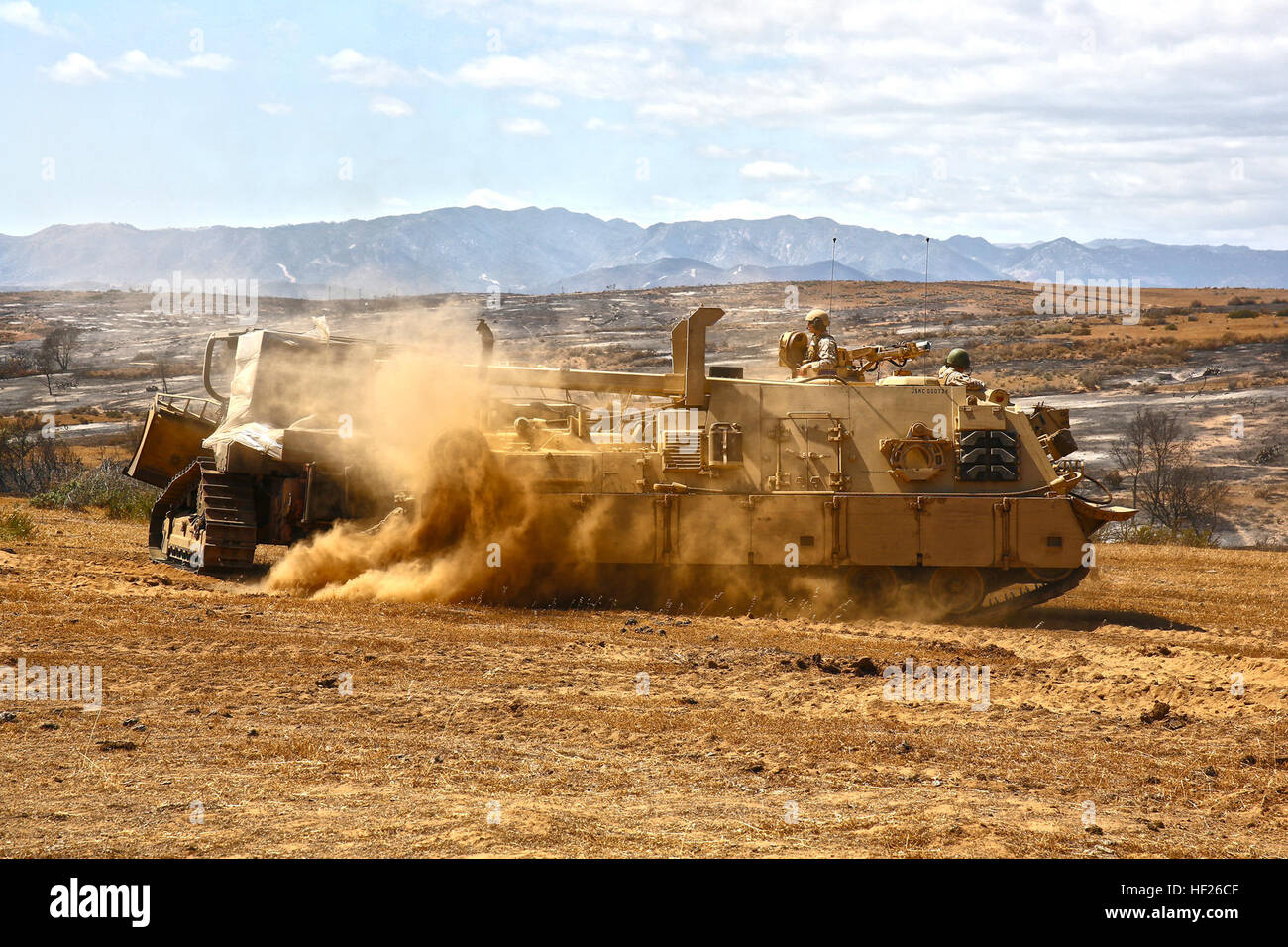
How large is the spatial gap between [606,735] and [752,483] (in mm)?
6765

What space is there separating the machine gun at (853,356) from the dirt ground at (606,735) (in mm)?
3797

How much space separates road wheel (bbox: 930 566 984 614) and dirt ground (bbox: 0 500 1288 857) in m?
0.77

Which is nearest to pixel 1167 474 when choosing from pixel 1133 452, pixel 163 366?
pixel 1133 452

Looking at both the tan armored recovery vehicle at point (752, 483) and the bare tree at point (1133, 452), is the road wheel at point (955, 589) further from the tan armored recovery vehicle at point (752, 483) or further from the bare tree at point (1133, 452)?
the bare tree at point (1133, 452)

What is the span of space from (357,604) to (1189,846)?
9.84m

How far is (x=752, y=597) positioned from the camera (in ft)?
49.4

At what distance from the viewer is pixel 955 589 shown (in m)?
15.2

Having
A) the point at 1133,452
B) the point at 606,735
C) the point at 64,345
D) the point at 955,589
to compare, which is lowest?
the point at 606,735

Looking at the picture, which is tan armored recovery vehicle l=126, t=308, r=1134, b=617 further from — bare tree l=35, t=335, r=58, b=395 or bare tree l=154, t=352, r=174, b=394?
bare tree l=35, t=335, r=58, b=395

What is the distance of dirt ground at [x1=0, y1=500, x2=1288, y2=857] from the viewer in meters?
6.47

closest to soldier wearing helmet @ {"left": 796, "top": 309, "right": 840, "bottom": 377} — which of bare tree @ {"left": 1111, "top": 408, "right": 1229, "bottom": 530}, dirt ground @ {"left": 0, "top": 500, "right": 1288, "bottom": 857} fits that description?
dirt ground @ {"left": 0, "top": 500, "right": 1288, "bottom": 857}

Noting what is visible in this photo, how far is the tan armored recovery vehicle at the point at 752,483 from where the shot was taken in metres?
14.8

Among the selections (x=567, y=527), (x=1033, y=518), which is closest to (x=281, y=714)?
(x=567, y=527)

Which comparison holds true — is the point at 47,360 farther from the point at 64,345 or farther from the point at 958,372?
the point at 958,372
